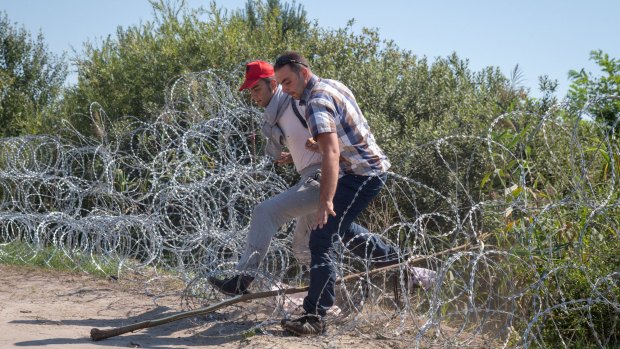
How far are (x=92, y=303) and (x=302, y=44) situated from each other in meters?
5.75

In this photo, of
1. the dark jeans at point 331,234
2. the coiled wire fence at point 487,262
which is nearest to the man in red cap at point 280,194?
the coiled wire fence at point 487,262

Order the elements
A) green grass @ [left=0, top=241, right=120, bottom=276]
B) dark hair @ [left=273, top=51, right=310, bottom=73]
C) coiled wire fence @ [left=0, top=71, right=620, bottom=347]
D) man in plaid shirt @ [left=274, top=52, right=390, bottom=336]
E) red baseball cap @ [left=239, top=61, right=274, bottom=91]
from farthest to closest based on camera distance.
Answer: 1. green grass @ [left=0, top=241, right=120, bottom=276]
2. red baseball cap @ [left=239, top=61, right=274, bottom=91]
3. dark hair @ [left=273, top=51, right=310, bottom=73]
4. man in plaid shirt @ [left=274, top=52, right=390, bottom=336]
5. coiled wire fence @ [left=0, top=71, right=620, bottom=347]

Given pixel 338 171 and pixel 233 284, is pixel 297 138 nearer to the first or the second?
pixel 338 171

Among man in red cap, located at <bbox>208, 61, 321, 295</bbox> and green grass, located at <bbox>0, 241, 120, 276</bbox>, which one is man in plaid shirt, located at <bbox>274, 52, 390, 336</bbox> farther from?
green grass, located at <bbox>0, 241, 120, 276</bbox>

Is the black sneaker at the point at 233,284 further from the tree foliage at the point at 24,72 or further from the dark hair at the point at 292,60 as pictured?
the tree foliage at the point at 24,72

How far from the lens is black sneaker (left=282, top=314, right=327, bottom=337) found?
221 inches

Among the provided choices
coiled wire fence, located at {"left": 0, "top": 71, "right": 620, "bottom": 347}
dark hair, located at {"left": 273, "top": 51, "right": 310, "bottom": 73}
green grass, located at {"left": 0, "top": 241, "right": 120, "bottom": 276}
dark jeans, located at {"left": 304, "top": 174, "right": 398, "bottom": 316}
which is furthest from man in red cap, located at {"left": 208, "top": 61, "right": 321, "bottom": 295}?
green grass, located at {"left": 0, "top": 241, "right": 120, "bottom": 276}

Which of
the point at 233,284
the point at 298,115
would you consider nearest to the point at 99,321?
the point at 233,284

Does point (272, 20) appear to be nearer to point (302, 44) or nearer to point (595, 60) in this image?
point (302, 44)

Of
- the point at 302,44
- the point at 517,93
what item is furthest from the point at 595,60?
the point at 302,44

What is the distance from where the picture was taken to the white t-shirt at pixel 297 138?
6.12m

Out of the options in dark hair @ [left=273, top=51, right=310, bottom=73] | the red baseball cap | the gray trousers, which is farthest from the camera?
the red baseball cap

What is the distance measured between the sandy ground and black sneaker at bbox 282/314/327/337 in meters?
0.05

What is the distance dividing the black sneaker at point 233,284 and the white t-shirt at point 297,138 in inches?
32.4
